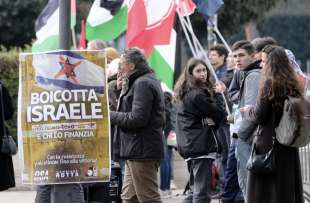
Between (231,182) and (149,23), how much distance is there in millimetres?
2873

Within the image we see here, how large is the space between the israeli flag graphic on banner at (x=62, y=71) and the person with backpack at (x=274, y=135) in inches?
57.4

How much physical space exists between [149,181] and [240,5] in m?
16.6

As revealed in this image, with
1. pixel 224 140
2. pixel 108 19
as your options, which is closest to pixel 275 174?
pixel 224 140

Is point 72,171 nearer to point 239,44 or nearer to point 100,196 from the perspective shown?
point 100,196

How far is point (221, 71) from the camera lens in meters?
11.9

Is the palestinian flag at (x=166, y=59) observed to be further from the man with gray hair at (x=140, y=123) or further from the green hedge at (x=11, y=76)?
the green hedge at (x=11, y=76)

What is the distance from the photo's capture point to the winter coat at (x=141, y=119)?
8.79 meters

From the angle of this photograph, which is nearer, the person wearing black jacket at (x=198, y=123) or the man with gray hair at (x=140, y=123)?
the man with gray hair at (x=140, y=123)

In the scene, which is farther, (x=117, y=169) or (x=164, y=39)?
(x=164, y=39)

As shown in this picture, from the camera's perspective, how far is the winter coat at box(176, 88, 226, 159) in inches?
370

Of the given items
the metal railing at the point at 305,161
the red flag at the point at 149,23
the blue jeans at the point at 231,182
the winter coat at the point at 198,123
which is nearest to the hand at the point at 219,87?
the winter coat at the point at 198,123

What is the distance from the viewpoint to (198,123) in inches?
373

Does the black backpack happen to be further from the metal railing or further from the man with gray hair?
the metal railing

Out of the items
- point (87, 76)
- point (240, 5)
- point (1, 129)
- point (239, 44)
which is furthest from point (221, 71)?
point (240, 5)
